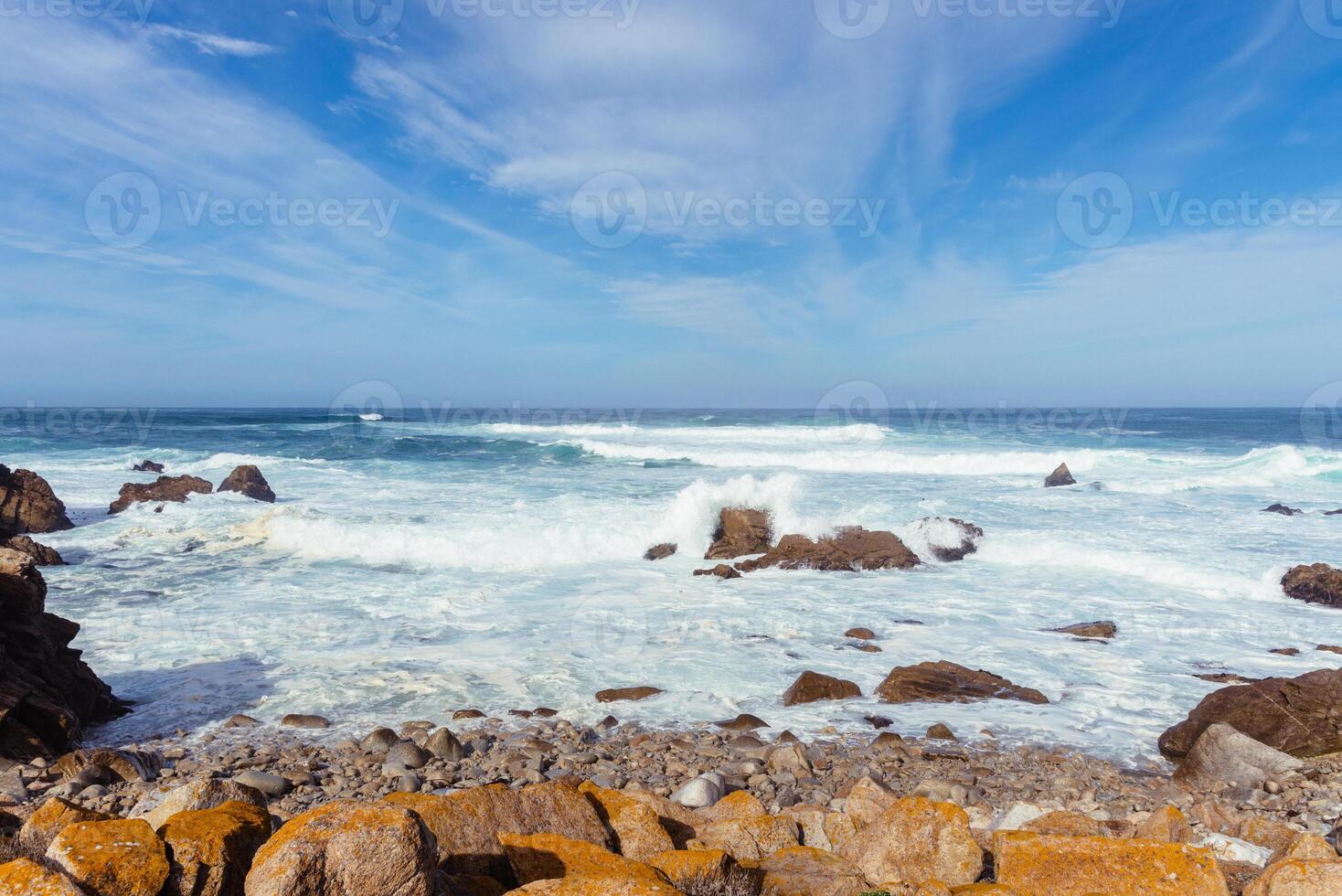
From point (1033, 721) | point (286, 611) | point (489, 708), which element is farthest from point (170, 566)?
point (1033, 721)

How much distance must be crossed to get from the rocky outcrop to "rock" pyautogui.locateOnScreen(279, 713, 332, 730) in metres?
1.58

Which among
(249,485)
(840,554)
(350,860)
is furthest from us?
(249,485)

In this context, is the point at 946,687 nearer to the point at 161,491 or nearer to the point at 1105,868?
the point at 1105,868

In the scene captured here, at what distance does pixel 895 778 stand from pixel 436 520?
15.1m

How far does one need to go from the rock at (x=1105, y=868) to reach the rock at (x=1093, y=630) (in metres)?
7.56

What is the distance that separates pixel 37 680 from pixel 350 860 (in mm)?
5586

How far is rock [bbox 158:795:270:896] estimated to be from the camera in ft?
9.88

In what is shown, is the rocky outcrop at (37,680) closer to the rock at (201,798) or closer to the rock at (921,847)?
the rock at (201,798)

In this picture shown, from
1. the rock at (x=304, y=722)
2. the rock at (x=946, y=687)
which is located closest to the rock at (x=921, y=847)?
the rock at (x=946, y=687)

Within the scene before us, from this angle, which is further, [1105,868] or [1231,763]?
[1231,763]

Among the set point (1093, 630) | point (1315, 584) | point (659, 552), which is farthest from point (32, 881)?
point (1315, 584)

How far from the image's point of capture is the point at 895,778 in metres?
6.13

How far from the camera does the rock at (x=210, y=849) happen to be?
3.01 m

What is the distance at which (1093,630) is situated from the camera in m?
10.4
